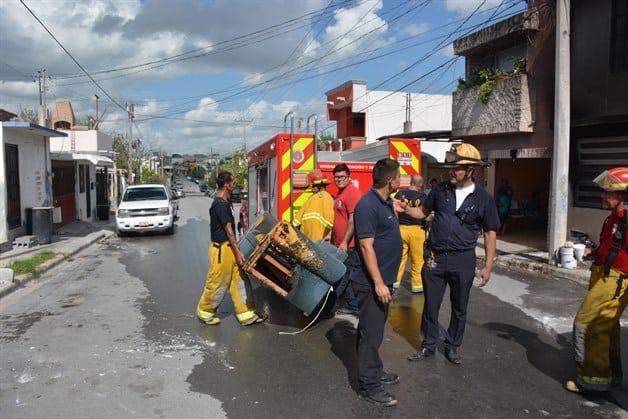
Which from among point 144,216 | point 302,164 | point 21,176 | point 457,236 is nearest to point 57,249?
Result: point 21,176

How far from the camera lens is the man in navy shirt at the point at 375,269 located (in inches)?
154

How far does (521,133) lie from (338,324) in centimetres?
828

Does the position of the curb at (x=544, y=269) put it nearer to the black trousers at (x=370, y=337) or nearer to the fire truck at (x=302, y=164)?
the fire truck at (x=302, y=164)

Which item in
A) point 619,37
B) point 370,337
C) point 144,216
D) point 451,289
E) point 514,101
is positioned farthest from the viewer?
point 144,216

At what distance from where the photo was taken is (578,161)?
36.2 ft

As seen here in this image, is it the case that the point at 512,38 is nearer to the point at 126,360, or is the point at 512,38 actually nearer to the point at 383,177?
the point at 383,177

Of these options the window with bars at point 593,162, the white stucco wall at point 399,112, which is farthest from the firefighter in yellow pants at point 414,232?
the white stucco wall at point 399,112

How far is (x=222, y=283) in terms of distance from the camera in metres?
6.08

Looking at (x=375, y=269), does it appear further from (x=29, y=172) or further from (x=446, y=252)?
(x=29, y=172)

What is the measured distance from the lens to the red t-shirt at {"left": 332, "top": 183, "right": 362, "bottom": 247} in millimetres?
6355

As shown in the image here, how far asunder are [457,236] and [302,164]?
382 cm

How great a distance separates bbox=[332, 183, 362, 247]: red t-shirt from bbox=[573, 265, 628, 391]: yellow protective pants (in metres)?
2.84

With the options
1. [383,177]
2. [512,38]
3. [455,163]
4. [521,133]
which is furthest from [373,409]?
[512,38]

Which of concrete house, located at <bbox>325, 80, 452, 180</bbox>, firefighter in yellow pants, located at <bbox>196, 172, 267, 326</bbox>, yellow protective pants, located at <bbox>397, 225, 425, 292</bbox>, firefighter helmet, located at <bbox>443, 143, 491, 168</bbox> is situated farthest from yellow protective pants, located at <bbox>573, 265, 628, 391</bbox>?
concrete house, located at <bbox>325, 80, 452, 180</bbox>
